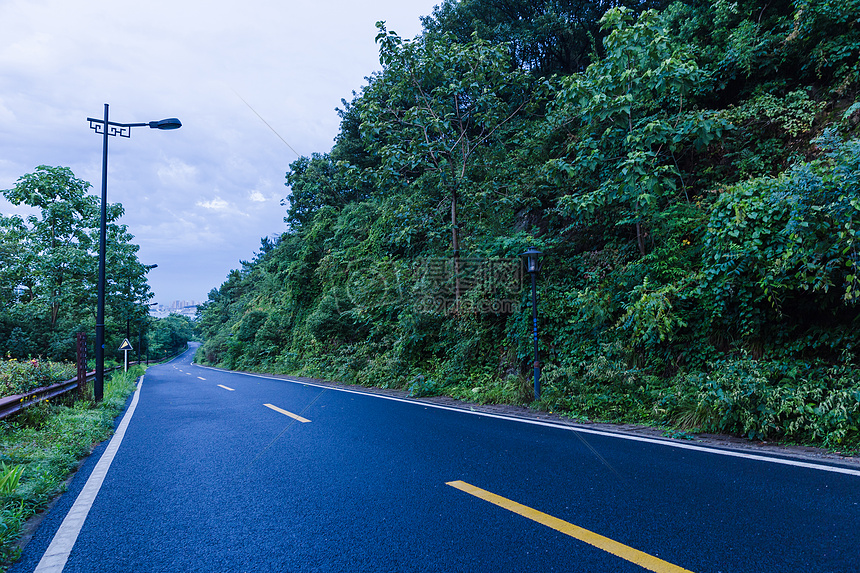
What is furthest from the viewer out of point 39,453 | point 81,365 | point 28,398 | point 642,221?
point 81,365

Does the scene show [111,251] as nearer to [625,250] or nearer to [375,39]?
[375,39]

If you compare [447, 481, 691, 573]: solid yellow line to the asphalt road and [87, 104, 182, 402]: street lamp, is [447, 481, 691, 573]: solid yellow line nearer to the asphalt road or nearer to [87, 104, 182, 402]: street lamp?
the asphalt road

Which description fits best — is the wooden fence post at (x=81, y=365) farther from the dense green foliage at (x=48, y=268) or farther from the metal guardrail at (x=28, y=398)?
the dense green foliage at (x=48, y=268)

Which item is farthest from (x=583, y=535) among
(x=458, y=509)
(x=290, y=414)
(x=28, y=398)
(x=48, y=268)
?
(x=48, y=268)

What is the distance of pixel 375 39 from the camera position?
12.8m

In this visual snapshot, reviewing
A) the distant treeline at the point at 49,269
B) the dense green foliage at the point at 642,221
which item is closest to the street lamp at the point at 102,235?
the dense green foliage at the point at 642,221

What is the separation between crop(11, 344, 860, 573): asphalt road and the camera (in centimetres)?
272

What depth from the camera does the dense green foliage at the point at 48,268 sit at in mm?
27531

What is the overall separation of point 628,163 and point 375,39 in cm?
802

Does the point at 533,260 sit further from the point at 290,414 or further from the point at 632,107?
the point at 290,414

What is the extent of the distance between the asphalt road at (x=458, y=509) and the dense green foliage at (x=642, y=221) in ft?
8.01

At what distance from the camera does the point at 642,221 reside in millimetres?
9602

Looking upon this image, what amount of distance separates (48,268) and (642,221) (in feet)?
107

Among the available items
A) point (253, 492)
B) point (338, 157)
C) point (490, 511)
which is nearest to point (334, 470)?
point (253, 492)
